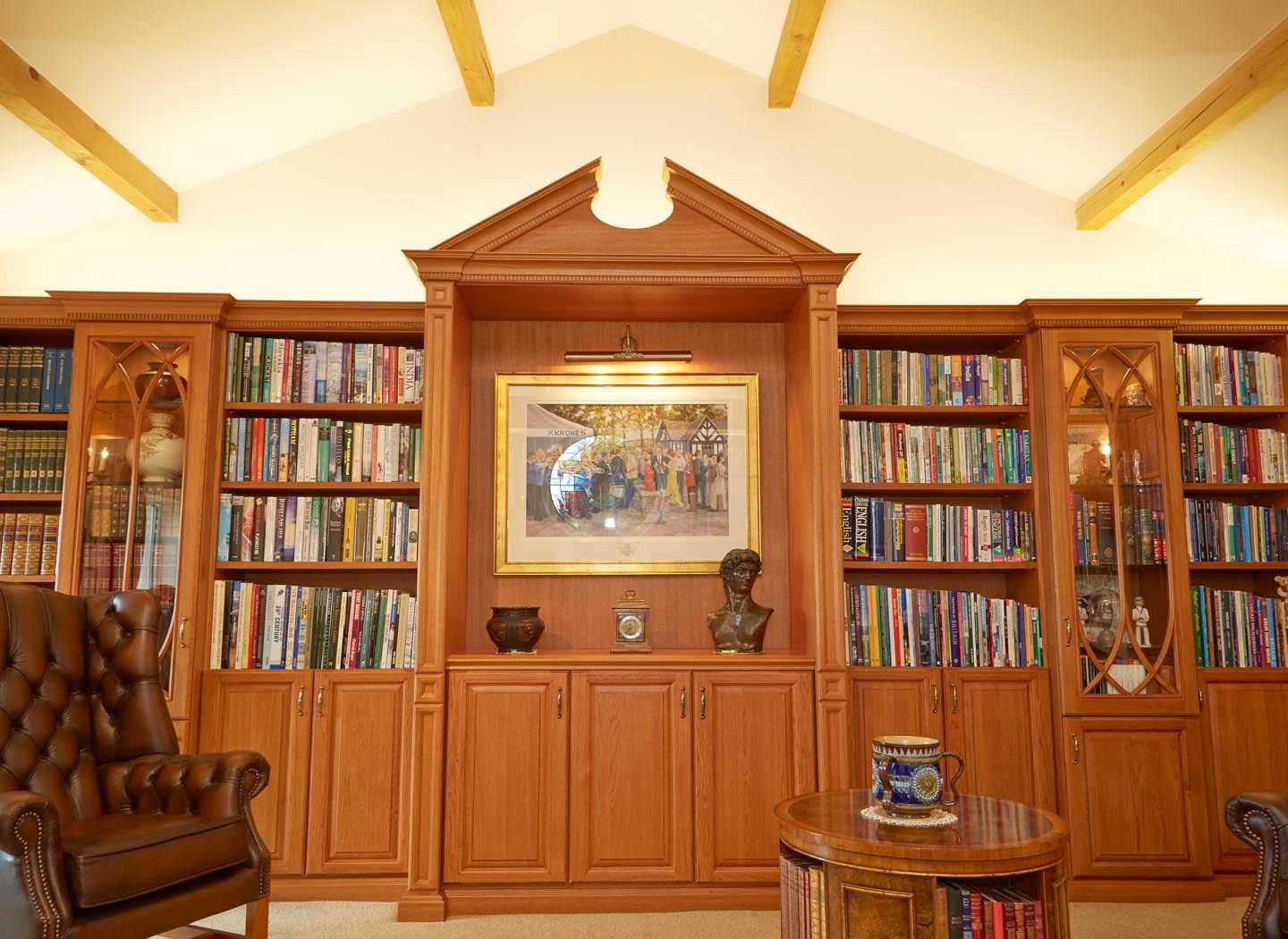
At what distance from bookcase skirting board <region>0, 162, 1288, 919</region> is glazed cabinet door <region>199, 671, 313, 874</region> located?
0.04 feet

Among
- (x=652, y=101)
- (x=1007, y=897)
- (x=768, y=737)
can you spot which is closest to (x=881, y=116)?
(x=652, y=101)

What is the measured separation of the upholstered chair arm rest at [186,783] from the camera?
2.79 m

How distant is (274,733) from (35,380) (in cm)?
178

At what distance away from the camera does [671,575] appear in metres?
4.23

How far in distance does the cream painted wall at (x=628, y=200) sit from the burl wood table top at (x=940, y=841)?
2663mm

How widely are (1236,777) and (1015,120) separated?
2869mm

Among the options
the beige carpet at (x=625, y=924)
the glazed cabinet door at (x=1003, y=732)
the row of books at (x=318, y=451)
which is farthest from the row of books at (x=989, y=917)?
the row of books at (x=318, y=451)

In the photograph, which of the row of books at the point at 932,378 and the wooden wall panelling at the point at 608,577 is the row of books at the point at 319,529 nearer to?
the wooden wall panelling at the point at 608,577

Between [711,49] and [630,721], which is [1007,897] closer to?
[630,721]

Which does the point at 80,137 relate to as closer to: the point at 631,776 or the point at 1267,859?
the point at 631,776

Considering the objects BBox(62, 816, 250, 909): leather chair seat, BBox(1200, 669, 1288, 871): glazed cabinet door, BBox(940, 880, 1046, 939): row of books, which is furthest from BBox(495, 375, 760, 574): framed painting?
BBox(940, 880, 1046, 939): row of books

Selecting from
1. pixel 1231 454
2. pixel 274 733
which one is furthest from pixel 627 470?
pixel 1231 454

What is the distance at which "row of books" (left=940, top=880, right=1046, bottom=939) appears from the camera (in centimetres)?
220

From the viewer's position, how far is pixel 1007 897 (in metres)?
2.26
